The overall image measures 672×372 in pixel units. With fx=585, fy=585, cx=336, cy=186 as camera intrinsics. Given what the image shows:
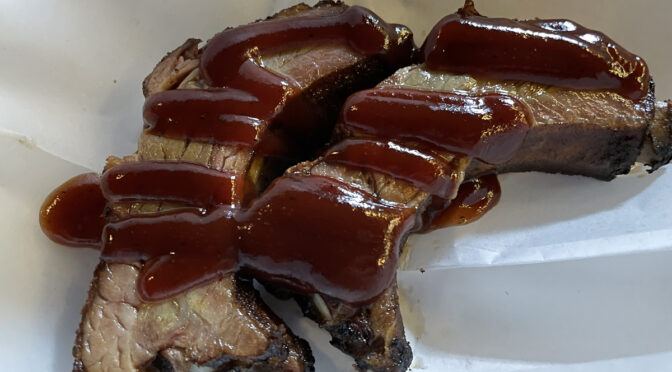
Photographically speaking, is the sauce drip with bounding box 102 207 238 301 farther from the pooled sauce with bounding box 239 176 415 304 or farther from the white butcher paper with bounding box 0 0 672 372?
the white butcher paper with bounding box 0 0 672 372

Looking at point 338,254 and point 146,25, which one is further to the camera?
point 146,25

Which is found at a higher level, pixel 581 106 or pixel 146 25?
pixel 146 25

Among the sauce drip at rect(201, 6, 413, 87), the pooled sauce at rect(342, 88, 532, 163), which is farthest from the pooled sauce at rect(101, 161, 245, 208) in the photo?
the pooled sauce at rect(342, 88, 532, 163)

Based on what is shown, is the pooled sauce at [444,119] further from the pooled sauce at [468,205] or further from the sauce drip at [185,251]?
the sauce drip at [185,251]

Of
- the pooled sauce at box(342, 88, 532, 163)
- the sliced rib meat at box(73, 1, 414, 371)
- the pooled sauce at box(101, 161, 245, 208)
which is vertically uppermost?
the pooled sauce at box(342, 88, 532, 163)

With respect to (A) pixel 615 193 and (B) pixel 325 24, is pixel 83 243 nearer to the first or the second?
(B) pixel 325 24

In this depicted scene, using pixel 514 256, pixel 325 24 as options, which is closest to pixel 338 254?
pixel 514 256
